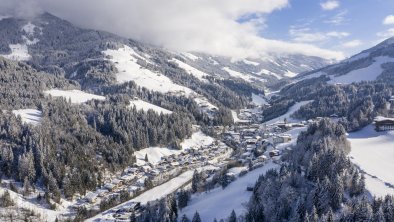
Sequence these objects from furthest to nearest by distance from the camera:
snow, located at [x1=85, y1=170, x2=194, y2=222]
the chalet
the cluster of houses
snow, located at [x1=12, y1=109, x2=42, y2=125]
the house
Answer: snow, located at [x1=12, y1=109, x2=42, y2=125]
the chalet
the cluster of houses
the house
snow, located at [x1=85, y1=170, x2=194, y2=222]

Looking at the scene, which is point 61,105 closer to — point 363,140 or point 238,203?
point 238,203

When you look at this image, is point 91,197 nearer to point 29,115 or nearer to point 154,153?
point 154,153

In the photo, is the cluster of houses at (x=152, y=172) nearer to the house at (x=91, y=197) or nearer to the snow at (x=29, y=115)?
the house at (x=91, y=197)

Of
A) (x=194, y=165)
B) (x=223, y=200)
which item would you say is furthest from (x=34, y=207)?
(x=194, y=165)

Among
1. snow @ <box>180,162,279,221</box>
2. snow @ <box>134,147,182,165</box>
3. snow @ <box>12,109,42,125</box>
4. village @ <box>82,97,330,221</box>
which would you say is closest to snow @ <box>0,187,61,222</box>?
village @ <box>82,97,330,221</box>

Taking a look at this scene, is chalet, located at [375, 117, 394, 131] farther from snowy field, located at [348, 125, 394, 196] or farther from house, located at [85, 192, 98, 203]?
house, located at [85, 192, 98, 203]

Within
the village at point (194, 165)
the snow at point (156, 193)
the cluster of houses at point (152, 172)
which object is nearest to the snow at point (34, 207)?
the cluster of houses at point (152, 172)
